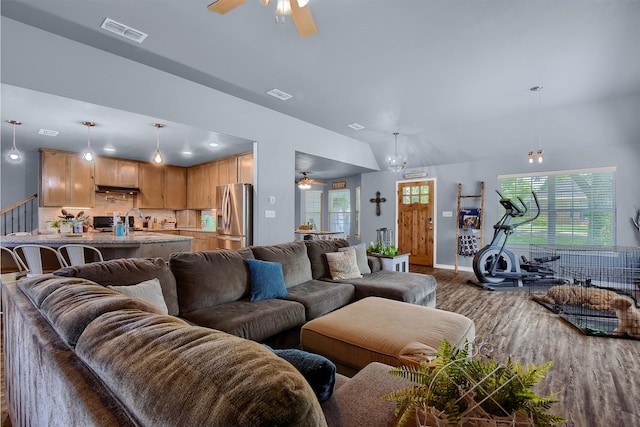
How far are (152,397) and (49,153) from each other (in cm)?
666

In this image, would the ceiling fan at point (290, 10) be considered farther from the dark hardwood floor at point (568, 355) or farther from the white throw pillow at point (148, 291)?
the dark hardwood floor at point (568, 355)

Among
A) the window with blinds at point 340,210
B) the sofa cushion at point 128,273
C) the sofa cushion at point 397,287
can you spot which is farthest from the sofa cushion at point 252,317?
the window with blinds at point 340,210

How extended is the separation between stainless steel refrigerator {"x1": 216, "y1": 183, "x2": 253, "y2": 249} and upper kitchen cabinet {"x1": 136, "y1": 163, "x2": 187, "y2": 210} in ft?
8.25

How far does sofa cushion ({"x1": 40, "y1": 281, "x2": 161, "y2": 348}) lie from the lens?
34.7 inches

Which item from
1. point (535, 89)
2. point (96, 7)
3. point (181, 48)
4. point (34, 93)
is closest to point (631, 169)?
point (535, 89)

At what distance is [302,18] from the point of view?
2154 millimetres

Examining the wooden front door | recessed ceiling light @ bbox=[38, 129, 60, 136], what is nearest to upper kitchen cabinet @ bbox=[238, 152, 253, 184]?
recessed ceiling light @ bbox=[38, 129, 60, 136]

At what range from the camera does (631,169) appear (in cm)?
508

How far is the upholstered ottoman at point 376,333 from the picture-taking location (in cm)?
183

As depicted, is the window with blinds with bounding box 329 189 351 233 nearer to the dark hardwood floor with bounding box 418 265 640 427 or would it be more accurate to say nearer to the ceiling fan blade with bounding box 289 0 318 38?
the dark hardwood floor with bounding box 418 265 640 427

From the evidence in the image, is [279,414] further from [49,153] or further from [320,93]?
[49,153]

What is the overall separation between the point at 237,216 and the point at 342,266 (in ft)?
6.66

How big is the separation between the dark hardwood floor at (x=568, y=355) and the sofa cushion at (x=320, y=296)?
1.45m

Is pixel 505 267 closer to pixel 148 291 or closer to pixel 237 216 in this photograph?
pixel 237 216
